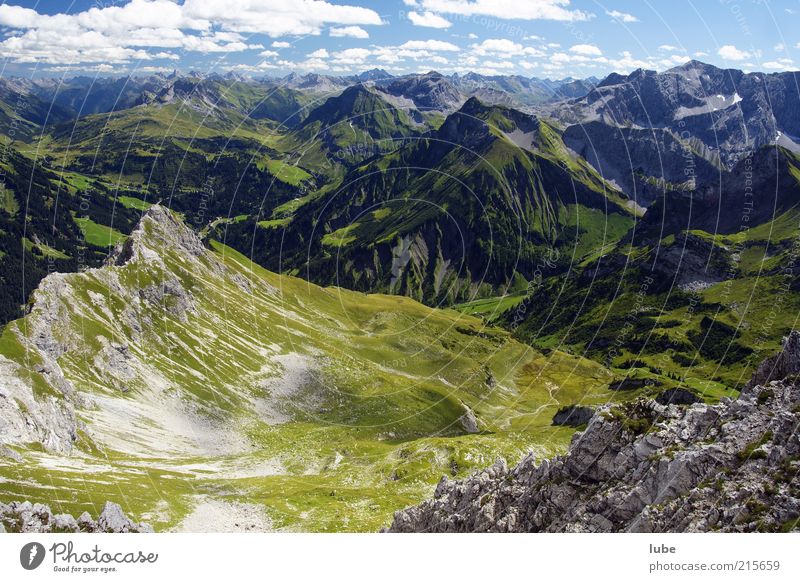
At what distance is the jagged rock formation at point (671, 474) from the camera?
45125 millimetres
